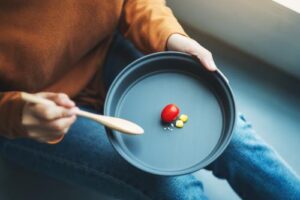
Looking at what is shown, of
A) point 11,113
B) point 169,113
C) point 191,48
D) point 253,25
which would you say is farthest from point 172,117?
point 253,25

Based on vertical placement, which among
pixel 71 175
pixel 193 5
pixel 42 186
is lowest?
pixel 42 186

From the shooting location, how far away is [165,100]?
656 millimetres

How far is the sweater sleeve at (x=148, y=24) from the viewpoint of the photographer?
666 mm

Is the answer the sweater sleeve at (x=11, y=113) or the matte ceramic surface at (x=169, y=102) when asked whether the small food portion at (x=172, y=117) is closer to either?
the matte ceramic surface at (x=169, y=102)

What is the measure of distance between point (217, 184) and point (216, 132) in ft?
0.94

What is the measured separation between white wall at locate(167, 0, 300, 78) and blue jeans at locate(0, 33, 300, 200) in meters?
0.29

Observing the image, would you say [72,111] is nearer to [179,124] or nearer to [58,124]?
[58,124]

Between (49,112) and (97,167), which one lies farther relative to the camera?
(97,167)

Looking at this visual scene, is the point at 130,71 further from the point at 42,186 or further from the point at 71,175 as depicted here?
the point at 42,186

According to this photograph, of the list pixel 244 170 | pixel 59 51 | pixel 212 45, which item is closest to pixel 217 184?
pixel 244 170

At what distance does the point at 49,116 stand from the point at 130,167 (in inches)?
6.5

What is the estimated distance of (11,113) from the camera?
0.55 meters

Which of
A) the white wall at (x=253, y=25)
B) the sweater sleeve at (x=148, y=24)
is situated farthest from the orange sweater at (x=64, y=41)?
the white wall at (x=253, y=25)

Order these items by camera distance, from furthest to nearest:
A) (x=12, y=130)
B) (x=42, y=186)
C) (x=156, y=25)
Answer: (x=42, y=186) → (x=156, y=25) → (x=12, y=130)
